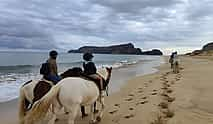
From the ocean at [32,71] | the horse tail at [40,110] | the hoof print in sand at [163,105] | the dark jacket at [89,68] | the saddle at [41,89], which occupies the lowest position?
the ocean at [32,71]

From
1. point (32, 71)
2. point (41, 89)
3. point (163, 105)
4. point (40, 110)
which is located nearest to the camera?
point (40, 110)

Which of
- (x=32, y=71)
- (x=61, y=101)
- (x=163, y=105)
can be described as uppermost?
(x=61, y=101)

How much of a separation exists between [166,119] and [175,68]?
17.3m

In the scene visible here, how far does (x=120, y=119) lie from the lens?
303 inches

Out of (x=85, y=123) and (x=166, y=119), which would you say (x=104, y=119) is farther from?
(x=166, y=119)

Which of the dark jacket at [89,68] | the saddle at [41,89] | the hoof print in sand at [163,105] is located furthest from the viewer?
the hoof print in sand at [163,105]

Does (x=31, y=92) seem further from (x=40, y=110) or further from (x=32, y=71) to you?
(x=32, y=71)

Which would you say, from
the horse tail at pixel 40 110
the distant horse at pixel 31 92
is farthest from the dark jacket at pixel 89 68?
the horse tail at pixel 40 110

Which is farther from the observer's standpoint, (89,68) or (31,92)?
(89,68)

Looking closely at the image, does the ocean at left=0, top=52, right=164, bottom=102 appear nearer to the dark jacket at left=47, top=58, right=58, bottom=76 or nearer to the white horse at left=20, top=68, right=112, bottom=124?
the dark jacket at left=47, top=58, right=58, bottom=76

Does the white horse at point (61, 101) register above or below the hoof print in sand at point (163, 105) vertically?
above

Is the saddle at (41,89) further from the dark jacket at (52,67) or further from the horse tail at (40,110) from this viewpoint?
the horse tail at (40,110)

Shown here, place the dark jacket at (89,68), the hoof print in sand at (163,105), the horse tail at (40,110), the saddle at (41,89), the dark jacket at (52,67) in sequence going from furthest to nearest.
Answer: the hoof print in sand at (163,105) < the dark jacket at (89,68) < the dark jacket at (52,67) < the saddle at (41,89) < the horse tail at (40,110)

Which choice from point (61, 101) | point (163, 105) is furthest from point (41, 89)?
point (163, 105)
